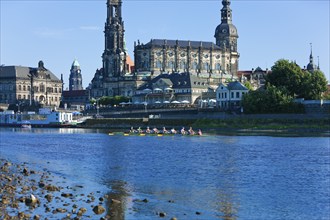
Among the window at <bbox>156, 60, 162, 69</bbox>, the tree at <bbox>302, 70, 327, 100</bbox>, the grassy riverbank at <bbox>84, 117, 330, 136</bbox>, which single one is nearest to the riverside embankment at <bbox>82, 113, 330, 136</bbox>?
the grassy riverbank at <bbox>84, 117, 330, 136</bbox>

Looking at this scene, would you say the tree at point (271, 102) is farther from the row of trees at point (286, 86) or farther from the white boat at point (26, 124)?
the white boat at point (26, 124)

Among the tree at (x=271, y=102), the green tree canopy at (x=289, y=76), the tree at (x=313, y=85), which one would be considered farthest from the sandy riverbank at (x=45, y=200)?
the tree at (x=313, y=85)

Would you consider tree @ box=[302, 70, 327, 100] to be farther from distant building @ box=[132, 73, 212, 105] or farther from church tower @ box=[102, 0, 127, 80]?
church tower @ box=[102, 0, 127, 80]

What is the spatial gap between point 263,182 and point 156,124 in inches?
3572

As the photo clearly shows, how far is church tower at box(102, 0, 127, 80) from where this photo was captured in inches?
7544

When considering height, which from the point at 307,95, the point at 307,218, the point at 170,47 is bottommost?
the point at 307,218

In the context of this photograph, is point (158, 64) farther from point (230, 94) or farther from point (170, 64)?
point (230, 94)

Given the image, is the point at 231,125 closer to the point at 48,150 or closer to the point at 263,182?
the point at 48,150

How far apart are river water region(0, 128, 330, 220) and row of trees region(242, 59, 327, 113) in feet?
130

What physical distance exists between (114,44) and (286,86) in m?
75.6

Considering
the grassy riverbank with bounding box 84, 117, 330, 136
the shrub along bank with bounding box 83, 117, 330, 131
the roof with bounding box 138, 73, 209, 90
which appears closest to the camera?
the grassy riverbank with bounding box 84, 117, 330, 136

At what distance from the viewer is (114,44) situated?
193 metres

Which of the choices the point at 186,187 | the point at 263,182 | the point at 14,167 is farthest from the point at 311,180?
the point at 14,167

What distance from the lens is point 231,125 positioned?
122125 mm
